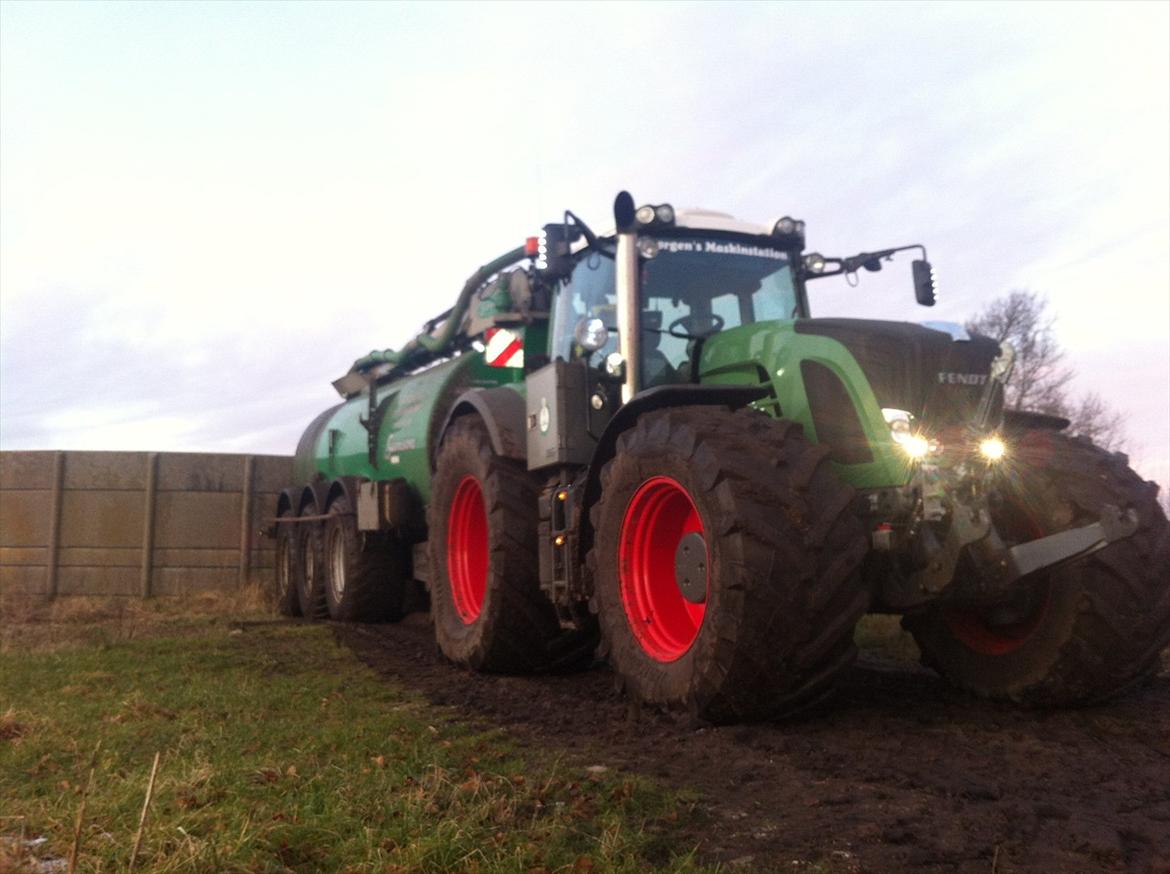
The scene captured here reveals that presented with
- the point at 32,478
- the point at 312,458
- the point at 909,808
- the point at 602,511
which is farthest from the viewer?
the point at 32,478

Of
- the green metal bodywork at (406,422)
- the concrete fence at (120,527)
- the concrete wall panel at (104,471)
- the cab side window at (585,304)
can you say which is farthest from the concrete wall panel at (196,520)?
the cab side window at (585,304)

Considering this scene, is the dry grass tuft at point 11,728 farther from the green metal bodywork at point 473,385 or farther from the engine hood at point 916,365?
the engine hood at point 916,365

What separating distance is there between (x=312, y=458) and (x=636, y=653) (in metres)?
8.76

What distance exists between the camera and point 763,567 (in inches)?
174

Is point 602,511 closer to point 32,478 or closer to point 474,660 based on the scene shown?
point 474,660

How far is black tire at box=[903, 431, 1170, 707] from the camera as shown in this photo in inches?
192

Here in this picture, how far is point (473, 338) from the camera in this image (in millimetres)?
9758

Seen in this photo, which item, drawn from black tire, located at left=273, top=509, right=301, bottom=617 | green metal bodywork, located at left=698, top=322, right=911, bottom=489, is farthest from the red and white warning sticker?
black tire, located at left=273, top=509, right=301, bottom=617

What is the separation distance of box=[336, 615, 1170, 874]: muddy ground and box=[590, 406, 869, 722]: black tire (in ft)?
0.67

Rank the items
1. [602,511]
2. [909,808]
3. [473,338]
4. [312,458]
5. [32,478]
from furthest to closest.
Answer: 1. [32,478]
2. [312,458]
3. [473,338]
4. [602,511]
5. [909,808]

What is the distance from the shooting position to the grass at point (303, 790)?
302 cm

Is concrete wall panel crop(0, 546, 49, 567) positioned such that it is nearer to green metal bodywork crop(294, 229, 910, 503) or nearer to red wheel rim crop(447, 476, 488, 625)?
green metal bodywork crop(294, 229, 910, 503)

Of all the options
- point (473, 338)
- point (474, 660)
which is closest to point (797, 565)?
point (474, 660)

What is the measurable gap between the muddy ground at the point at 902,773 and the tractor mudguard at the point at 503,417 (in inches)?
61.9
